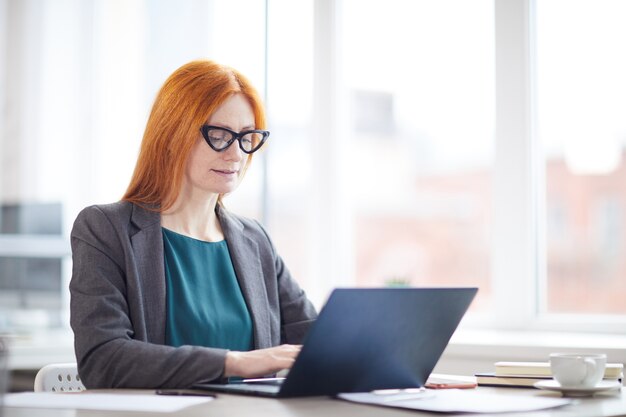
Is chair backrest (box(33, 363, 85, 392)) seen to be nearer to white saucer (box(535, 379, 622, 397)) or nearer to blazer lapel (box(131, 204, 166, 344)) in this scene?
blazer lapel (box(131, 204, 166, 344))

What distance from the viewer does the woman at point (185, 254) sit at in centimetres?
181

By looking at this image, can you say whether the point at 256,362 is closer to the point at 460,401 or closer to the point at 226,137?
the point at 460,401

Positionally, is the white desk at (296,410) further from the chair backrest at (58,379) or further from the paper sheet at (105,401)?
the chair backrest at (58,379)

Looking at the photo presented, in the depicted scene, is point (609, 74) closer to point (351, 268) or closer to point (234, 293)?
point (351, 268)

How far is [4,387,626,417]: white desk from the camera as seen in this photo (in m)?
1.32

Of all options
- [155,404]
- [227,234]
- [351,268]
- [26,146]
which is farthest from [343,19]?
[155,404]

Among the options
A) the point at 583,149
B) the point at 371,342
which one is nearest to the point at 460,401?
the point at 371,342

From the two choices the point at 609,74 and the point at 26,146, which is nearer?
the point at 609,74

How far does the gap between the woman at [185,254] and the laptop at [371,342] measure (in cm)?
29

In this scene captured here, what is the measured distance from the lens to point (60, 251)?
3.85m

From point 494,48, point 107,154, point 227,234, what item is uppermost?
point 494,48

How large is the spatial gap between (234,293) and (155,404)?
77cm

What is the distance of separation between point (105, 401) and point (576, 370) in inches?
31.1

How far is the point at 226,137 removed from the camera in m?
2.10
